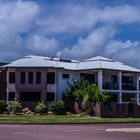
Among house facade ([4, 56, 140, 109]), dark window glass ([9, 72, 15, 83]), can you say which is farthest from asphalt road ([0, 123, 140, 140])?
dark window glass ([9, 72, 15, 83])

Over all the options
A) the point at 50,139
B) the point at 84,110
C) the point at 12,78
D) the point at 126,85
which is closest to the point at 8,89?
the point at 12,78

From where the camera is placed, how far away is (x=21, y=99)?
63.7m

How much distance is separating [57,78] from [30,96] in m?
4.42

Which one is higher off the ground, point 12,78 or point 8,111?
point 12,78

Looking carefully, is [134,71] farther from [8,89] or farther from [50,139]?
[50,139]

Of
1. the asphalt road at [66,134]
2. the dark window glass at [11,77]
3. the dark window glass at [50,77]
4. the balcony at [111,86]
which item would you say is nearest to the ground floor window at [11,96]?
the dark window glass at [11,77]

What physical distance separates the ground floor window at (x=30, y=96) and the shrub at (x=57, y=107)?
505 cm

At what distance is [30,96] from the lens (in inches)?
2500

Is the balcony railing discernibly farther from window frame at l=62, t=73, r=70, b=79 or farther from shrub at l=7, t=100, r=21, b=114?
shrub at l=7, t=100, r=21, b=114

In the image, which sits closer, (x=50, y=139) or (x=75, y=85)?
(x=50, y=139)

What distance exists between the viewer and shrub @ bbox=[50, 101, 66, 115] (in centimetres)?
5822

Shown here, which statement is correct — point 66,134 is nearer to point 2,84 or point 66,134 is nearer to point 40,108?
point 40,108

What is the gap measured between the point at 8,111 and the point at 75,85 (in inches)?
429

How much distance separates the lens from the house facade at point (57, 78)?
63.0 m
